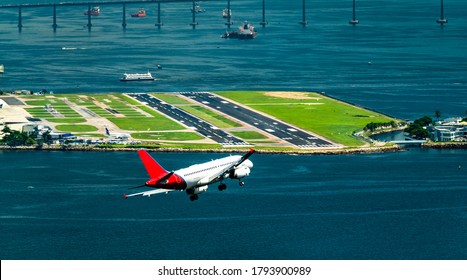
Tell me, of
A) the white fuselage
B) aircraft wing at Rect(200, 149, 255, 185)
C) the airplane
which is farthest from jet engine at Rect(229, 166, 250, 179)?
the white fuselage

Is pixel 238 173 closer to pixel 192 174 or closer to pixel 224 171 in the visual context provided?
pixel 224 171

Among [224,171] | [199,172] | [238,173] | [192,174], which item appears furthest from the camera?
[238,173]

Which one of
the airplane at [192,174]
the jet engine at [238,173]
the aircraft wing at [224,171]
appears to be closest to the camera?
the airplane at [192,174]

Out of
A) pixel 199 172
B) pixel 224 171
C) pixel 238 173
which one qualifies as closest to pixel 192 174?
pixel 199 172

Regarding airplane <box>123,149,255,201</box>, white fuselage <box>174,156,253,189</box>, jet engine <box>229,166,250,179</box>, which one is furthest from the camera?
jet engine <box>229,166,250,179</box>

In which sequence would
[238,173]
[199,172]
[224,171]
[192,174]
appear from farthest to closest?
1. [238,173]
2. [224,171]
3. [199,172]
4. [192,174]

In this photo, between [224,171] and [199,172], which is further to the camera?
[224,171]

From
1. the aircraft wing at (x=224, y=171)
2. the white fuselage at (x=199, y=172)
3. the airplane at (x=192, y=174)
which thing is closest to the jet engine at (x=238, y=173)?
the airplane at (x=192, y=174)

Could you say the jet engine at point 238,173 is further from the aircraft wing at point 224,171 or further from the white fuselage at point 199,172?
the white fuselage at point 199,172

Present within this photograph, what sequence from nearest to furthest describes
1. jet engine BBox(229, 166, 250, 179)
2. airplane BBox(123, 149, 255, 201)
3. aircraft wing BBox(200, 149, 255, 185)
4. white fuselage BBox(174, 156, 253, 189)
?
airplane BBox(123, 149, 255, 201) → white fuselage BBox(174, 156, 253, 189) → aircraft wing BBox(200, 149, 255, 185) → jet engine BBox(229, 166, 250, 179)

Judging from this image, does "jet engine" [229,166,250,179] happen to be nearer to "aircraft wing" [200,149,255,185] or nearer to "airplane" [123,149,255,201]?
"airplane" [123,149,255,201]
